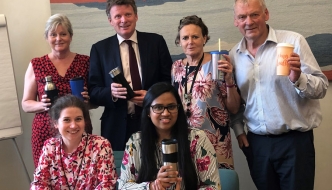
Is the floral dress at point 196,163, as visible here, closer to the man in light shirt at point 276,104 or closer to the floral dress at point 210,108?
the floral dress at point 210,108

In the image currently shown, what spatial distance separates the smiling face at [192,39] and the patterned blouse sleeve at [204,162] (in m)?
0.54

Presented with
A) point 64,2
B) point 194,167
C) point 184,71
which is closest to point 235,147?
point 184,71

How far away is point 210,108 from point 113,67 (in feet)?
2.11

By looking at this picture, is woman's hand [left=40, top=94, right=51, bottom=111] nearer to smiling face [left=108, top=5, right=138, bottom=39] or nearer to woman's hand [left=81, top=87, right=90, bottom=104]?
woman's hand [left=81, top=87, right=90, bottom=104]

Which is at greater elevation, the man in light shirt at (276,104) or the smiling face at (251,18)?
the smiling face at (251,18)

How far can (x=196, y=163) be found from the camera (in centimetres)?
186

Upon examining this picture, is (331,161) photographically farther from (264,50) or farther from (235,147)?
(264,50)

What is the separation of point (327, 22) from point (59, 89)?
5.90 feet

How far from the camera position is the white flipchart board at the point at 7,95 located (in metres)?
2.81

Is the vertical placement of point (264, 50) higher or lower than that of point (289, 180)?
higher

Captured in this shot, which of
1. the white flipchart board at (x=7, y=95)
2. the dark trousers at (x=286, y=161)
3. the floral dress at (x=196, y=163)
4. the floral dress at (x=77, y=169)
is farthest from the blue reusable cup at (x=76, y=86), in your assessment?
the dark trousers at (x=286, y=161)

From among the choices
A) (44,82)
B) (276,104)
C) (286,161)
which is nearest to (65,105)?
(44,82)

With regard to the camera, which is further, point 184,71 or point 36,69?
point 36,69

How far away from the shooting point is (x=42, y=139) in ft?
8.21
